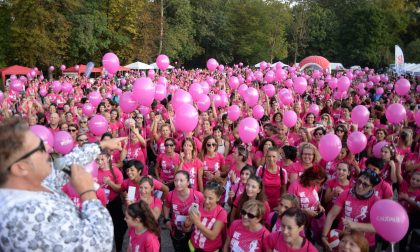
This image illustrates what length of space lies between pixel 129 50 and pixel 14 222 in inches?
1526

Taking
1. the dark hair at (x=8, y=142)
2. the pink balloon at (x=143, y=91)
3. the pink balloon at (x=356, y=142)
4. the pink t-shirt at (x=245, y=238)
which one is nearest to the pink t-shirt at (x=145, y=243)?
the pink t-shirt at (x=245, y=238)

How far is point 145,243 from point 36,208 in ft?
6.37

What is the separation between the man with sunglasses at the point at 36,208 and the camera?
1756 mm

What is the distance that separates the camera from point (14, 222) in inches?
69.0

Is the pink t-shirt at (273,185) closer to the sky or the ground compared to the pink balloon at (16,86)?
closer to the ground

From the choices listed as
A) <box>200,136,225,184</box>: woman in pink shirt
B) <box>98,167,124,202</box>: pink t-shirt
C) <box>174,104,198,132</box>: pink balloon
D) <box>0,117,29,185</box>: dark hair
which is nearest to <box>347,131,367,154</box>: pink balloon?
<box>200,136,225,184</box>: woman in pink shirt

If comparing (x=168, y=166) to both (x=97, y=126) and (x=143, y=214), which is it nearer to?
(x=97, y=126)

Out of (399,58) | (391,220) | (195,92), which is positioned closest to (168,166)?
(391,220)

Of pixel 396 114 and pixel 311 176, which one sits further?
pixel 396 114

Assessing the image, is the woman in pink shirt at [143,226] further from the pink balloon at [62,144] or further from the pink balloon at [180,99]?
the pink balloon at [180,99]

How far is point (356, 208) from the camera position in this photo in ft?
13.2

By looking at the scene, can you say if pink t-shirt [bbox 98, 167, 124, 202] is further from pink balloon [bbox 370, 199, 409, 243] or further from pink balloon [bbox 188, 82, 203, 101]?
pink balloon [bbox 188, 82, 203, 101]

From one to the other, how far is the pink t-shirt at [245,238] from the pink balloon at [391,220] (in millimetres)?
962

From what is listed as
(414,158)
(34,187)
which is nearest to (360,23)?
(414,158)
